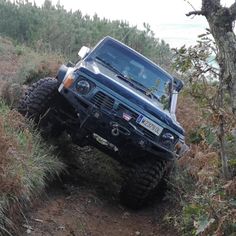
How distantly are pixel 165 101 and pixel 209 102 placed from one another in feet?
2.47

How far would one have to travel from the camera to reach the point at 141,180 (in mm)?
6789

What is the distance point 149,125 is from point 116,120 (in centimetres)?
40

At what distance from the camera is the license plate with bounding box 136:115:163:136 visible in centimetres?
670

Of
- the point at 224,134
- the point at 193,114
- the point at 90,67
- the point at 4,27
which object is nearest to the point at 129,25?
the point at 4,27

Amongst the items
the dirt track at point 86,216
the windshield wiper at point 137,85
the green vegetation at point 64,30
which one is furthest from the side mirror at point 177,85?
the green vegetation at point 64,30

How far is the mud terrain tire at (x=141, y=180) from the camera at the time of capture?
6.80 meters

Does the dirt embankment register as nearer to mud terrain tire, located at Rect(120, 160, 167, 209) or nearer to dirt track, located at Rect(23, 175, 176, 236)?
dirt track, located at Rect(23, 175, 176, 236)

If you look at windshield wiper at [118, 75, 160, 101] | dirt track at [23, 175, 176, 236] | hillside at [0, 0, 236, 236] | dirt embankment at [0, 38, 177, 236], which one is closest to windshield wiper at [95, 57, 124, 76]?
windshield wiper at [118, 75, 160, 101]

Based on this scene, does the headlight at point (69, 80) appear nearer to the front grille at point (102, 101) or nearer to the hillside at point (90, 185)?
the front grille at point (102, 101)

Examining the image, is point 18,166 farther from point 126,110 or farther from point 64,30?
point 64,30

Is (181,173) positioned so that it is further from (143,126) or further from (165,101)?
(165,101)

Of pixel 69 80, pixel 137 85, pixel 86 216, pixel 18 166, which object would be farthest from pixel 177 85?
pixel 18 166

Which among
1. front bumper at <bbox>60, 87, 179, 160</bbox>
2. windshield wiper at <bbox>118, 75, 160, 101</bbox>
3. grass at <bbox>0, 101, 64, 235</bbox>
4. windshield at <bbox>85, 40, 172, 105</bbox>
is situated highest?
windshield at <bbox>85, 40, 172, 105</bbox>

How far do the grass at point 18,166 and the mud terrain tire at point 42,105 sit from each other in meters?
0.33
